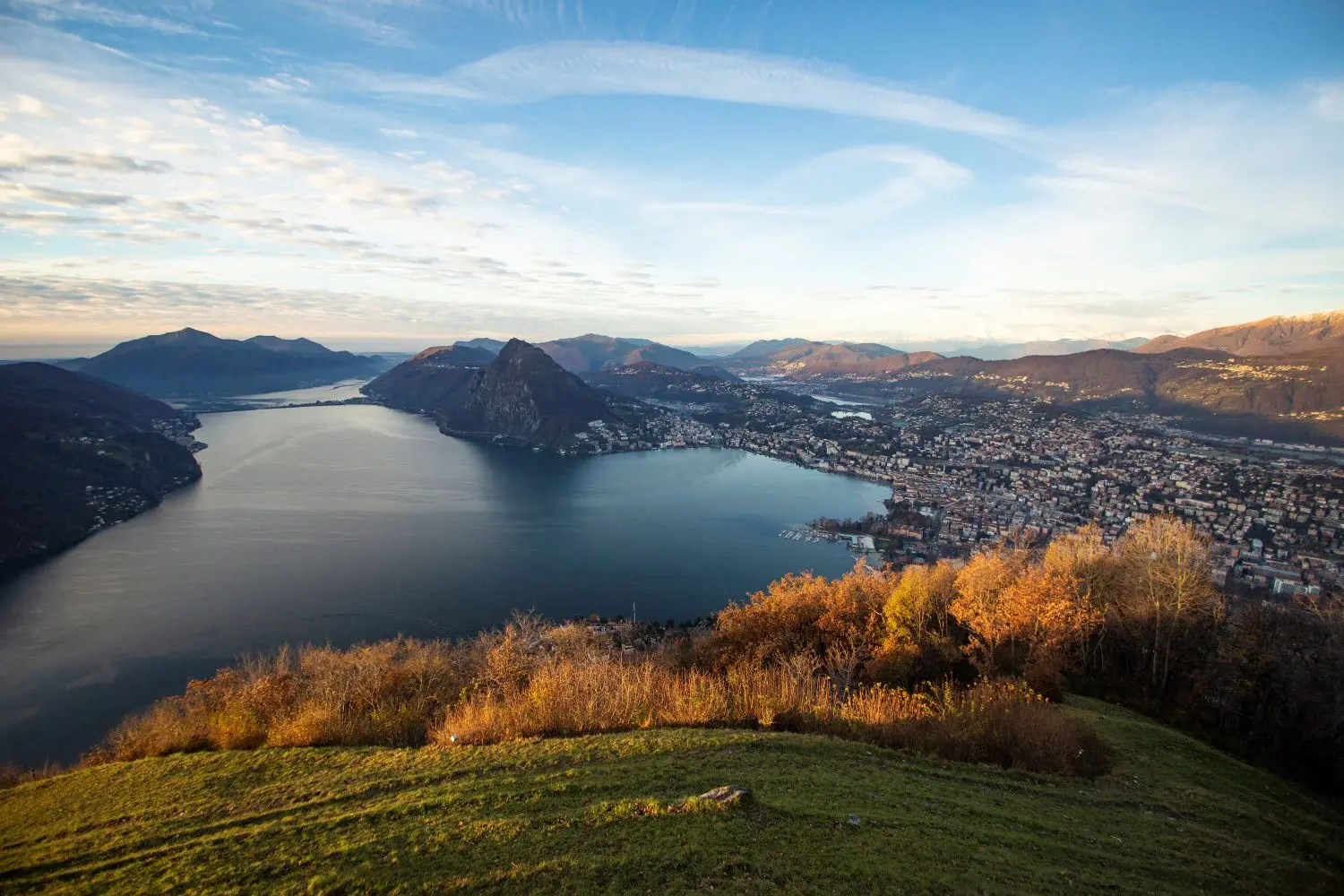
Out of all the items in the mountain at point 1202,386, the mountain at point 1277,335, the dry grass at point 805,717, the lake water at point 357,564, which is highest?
the mountain at point 1277,335

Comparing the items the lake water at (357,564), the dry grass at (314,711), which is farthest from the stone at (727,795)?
the lake water at (357,564)

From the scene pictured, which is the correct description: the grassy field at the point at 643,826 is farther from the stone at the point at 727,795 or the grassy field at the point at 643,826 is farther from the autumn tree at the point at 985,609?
the autumn tree at the point at 985,609

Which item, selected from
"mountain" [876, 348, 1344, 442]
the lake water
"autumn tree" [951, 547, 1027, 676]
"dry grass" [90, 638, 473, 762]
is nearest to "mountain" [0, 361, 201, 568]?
the lake water

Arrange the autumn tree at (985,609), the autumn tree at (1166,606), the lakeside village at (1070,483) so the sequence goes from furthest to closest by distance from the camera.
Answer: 1. the lakeside village at (1070,483)
2. the autumn tree at (1166,606)
3. the autumn tree at (985,609)

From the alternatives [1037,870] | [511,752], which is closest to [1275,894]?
[1037,870]

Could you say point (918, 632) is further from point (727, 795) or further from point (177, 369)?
point (177, 369)

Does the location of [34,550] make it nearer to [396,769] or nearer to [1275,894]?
[396,769]

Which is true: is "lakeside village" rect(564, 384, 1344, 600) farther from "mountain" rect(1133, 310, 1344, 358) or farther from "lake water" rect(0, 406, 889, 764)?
"mountain" rect(1133, 310, 1344, 358)
